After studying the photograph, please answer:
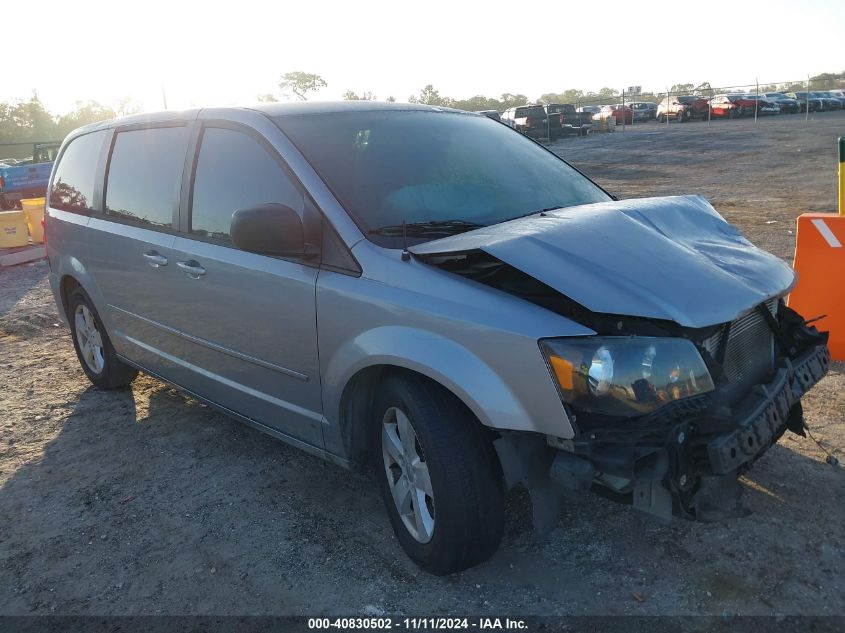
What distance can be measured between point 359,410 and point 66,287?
3342mm

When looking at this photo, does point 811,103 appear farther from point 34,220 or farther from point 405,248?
point 405,248

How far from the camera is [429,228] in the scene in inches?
124

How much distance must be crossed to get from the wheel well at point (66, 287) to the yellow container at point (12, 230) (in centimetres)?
834

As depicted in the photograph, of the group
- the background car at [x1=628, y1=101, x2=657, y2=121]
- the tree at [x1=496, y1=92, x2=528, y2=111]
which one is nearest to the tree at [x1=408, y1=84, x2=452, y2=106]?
the tree at [x1=496, y1=92, x2=528, y2=111]

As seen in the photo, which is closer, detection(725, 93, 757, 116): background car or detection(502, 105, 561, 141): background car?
detection(502, 105, 561, 141): background car

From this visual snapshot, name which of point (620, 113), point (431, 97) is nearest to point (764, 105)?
point (620, 113)

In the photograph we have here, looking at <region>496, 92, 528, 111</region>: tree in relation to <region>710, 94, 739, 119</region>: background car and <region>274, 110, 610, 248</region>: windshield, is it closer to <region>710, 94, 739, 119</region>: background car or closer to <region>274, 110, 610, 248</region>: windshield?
<region>710, 94, 739, 119</region>: background car

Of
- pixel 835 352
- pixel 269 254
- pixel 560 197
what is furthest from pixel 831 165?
pixel 269 254

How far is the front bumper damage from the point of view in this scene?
237 cm

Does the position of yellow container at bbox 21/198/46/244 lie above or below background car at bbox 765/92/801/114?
below

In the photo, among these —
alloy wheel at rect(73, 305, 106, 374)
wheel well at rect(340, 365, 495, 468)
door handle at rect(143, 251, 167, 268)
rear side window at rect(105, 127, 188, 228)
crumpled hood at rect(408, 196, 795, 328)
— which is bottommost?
alloy wheel at rect(73, 305, 106, 374)

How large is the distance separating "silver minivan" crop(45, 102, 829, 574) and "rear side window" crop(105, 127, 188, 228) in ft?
0.07

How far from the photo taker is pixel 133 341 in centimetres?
464

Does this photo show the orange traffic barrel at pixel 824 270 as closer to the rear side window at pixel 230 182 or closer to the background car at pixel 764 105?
the rear side window at pixel 230 182
